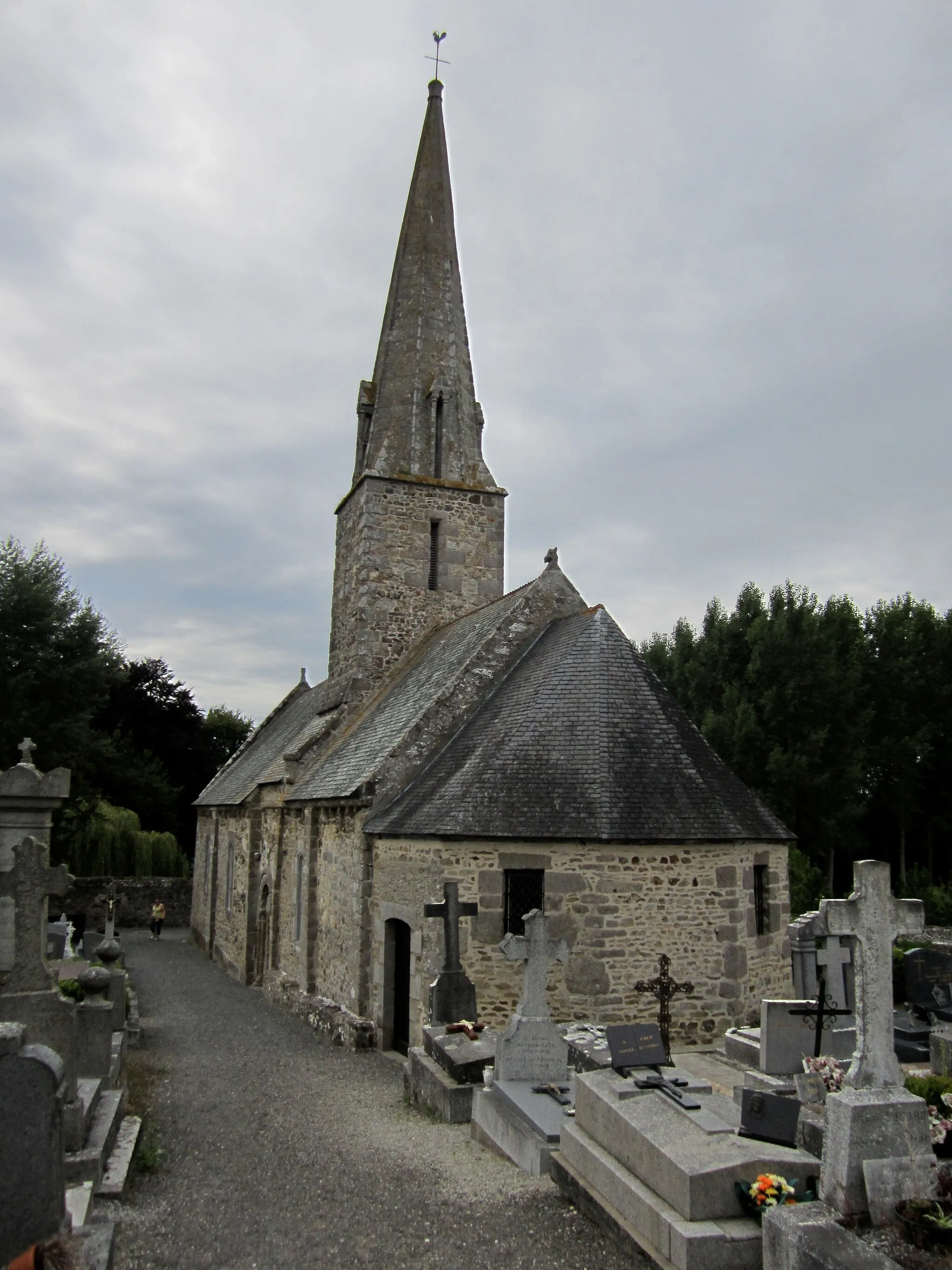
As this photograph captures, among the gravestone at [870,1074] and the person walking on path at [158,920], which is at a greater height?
the gravestone at [870,1074]

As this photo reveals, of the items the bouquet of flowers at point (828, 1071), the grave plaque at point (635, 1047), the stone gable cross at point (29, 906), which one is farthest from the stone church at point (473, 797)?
the stone gable cross at point (29, 906)

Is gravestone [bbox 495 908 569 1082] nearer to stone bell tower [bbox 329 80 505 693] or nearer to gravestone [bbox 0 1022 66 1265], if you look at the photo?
gravestone [bbox 0 1022 66 1265]

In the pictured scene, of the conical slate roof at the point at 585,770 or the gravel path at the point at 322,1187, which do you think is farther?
the conical slate roof at the point at 585,770

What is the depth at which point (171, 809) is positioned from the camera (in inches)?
1539

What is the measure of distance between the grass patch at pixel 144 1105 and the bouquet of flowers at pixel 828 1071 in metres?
5.23

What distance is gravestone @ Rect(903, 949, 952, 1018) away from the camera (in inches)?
452

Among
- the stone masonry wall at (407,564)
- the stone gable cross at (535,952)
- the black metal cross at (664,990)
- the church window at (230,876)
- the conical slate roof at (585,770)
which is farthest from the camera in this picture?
the church window at (230,876)

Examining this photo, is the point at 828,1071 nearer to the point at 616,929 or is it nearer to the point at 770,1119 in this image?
the point at 770,1119

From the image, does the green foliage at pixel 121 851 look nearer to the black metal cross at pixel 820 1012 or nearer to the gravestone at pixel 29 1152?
the black metal cross at pixel 820 1012

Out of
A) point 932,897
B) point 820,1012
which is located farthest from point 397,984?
point 932,897

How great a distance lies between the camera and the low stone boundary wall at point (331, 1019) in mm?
13164

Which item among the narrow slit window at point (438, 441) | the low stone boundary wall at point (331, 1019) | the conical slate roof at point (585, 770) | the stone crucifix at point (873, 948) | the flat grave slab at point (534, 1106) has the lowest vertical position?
the low stone boundary wall at point (331, 1019)

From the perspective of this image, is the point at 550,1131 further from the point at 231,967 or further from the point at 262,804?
the point at 231,967

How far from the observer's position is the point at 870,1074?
17.0 feet
